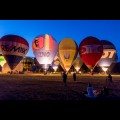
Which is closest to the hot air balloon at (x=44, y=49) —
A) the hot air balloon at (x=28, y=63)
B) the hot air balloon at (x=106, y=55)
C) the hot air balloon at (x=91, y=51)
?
the hot air balloon at (x=91, y=51)

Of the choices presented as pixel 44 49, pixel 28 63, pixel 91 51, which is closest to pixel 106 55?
pixel 91 51

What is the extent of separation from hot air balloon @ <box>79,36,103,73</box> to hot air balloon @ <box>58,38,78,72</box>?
5.53 ft

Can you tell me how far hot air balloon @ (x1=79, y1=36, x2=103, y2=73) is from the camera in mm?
27391

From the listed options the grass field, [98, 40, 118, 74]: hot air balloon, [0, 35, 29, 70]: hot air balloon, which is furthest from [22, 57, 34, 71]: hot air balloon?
the grass field

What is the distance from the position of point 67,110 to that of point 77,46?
2482 cm

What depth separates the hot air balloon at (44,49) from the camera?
29891 millimetres

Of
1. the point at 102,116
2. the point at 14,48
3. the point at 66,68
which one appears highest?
the point at 14,48

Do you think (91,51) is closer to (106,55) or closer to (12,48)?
(106,55)

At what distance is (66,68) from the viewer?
100 ft

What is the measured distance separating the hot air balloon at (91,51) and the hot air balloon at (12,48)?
7919mm

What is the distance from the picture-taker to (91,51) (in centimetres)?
2738

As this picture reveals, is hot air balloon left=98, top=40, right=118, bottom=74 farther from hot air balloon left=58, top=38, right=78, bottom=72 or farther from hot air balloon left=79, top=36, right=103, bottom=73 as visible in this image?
hot air balloon left=79, top=36, right=103, bottom=73
